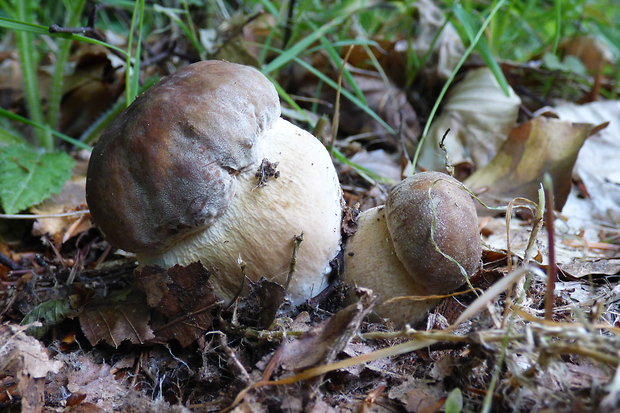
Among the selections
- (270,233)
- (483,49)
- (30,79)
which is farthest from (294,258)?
(30,79)

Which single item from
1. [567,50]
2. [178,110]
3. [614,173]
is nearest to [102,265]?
[178,110]

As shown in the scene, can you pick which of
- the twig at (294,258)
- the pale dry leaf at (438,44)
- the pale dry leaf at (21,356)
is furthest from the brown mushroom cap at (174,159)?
the pale dry leaf at (438,44)

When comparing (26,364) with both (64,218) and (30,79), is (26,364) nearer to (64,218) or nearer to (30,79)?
(64,218)

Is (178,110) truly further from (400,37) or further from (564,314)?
(400,37)

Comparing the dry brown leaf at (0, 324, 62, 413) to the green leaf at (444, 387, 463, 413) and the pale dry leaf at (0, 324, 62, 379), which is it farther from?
the green leaf at (444, 387, 463, 413)

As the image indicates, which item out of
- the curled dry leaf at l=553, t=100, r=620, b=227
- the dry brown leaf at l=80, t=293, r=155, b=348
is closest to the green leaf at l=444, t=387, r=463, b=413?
the dry brown leaf at l=80, t=293, r=155, b=348

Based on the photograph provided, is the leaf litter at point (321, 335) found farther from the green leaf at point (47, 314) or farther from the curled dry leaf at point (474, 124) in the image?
the curled dry leaf at point (474, 124)
